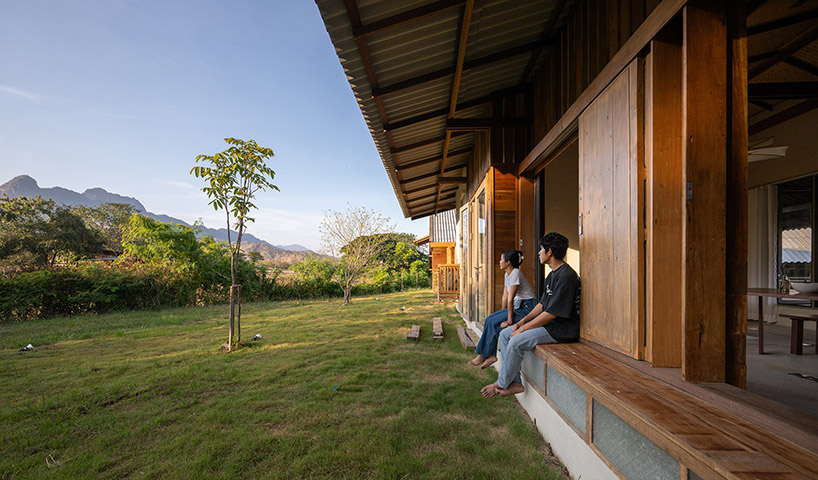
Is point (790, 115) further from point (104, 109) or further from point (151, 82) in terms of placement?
point (104, 109)

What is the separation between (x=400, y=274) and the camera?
16469 mm

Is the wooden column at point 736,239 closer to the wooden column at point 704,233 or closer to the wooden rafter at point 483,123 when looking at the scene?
the wooden column at point 704,233

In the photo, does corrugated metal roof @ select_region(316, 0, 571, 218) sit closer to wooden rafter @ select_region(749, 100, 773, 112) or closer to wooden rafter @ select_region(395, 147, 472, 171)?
wooden rafter @ select_region(395, 147, 472, 171)

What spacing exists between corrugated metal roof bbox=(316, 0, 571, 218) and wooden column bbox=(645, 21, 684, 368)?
134 centimetres

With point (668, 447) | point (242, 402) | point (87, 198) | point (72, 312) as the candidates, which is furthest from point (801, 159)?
point (87, 198)

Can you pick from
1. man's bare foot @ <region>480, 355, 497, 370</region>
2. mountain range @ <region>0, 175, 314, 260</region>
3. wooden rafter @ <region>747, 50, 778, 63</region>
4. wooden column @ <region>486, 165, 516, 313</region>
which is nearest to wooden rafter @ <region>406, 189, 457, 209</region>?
wooden column @ <region>486, 165, 516, 313</region>

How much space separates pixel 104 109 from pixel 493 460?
34.0 meters

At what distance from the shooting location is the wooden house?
1213 millimetres

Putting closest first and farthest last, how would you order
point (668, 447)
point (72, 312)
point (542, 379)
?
point (668, 447) → point (542, 379) → point (72, 312)

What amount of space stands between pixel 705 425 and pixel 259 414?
2.96 meters

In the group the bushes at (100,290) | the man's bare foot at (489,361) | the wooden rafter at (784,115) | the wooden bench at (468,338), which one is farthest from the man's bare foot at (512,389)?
the bushes at (100,290)

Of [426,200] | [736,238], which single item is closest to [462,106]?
[736,238]

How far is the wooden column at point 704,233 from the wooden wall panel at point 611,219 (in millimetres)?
314

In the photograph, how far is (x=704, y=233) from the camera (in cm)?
142
